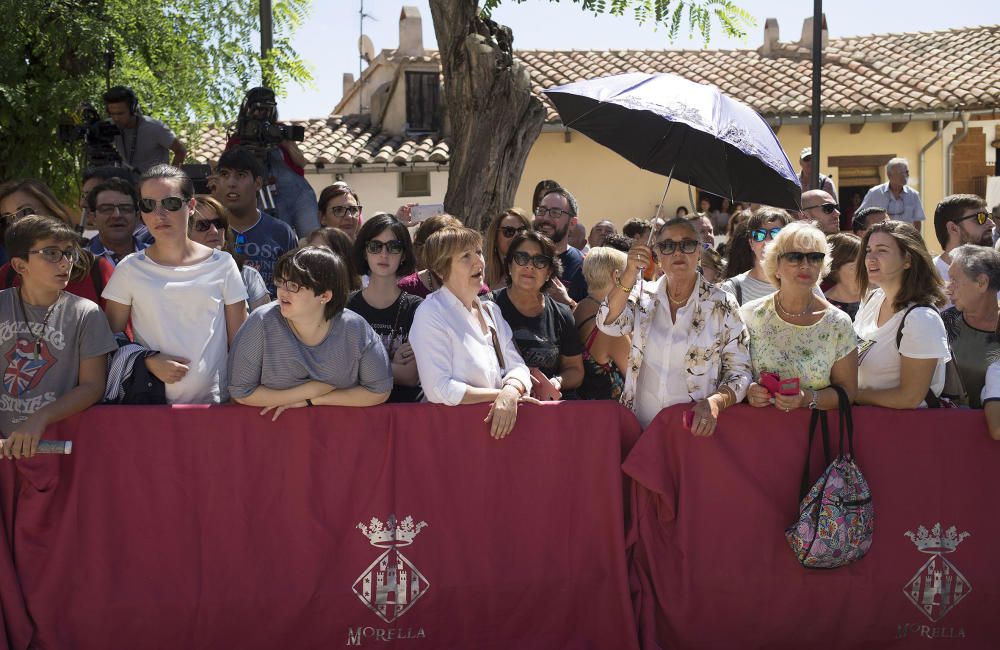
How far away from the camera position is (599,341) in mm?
5426

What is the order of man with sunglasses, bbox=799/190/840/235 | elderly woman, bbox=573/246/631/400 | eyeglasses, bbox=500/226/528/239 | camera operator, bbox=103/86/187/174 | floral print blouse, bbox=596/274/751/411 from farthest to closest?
man with sunglasses, bbox=799/190/840/235, camera operator, bbox=103/86/187/174, eyeglasses, bbox=500/226/528/239, elderly woman, bbox=573/246/631/400, floral print blouse, bbox=596/274/751/411

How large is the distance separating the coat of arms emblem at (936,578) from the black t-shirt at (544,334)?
190 cm

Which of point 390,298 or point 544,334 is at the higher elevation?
point 390,298

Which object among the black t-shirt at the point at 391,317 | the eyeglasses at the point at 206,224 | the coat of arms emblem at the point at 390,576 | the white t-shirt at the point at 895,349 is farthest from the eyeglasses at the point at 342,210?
the white t-shirt at the point at 895,349

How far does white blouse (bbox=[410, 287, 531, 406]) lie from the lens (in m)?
4.60

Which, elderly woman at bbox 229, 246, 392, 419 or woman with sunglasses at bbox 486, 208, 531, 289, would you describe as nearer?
elderly woman at bbox 229, 246, 392, 419

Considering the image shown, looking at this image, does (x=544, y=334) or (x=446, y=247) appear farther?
(x=544, y=334)

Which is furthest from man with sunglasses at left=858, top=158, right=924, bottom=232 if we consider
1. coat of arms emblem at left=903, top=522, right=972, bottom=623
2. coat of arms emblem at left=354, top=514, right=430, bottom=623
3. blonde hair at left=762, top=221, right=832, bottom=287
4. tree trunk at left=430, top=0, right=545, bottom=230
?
coat of arms emblem at left=354, top=514, right=430, bottom=623

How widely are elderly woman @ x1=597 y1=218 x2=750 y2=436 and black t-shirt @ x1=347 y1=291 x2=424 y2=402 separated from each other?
107cm

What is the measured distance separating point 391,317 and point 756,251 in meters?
2.48

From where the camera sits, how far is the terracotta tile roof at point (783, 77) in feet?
74.0

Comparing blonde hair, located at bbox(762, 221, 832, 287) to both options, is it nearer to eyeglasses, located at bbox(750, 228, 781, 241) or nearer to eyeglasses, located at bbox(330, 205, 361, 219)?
eyeglasses, located at bbox(750, 228, 781, 241)

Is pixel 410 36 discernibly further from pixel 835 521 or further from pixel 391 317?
pixel 835 521

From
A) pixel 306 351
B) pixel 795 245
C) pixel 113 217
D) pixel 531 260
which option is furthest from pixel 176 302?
pixel 795 245
